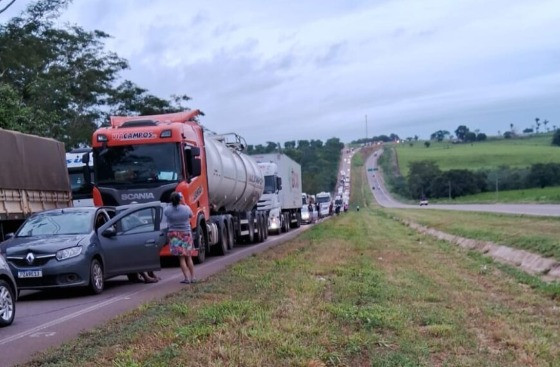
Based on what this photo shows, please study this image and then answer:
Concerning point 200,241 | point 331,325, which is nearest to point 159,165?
point 200,241

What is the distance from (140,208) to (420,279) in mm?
5723

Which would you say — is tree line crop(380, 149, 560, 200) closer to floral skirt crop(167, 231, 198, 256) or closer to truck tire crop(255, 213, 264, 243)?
truck tire crop(255, 213, 264, 243)

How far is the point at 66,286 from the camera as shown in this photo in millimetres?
12531

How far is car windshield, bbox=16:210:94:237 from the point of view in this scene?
13430 mm

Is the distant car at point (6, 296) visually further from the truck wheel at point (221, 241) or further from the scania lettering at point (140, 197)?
the truck wheel at point (221, 241)

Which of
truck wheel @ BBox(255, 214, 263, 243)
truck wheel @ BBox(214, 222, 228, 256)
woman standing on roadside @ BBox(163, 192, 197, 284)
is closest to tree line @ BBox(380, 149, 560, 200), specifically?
truck wheel @ BBox(255, 214, 263, 243)

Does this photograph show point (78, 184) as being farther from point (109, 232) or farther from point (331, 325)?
point (331, 325)

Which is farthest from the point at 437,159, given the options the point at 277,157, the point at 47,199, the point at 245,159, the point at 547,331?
the point at 547,331

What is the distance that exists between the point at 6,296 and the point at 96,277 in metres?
3.08

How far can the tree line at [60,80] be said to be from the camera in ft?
119

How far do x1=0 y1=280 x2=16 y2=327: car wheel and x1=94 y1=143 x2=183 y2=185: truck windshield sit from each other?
7167mm

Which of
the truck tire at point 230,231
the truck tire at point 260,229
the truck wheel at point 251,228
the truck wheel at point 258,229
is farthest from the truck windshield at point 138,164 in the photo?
the truck tire at point 260,229

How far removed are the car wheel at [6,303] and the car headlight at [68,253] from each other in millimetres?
2300

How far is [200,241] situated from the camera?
62.0ft
